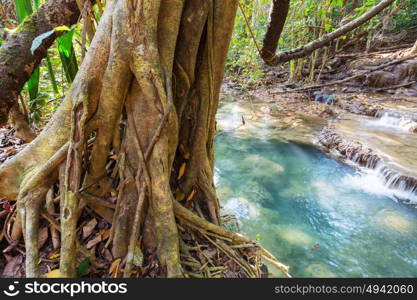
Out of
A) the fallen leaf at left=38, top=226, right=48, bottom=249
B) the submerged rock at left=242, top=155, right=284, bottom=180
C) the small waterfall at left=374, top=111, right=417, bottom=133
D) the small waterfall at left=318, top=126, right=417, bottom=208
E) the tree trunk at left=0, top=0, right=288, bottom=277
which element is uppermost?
the tree trunk at left=0, top=0, right=288, bottom=277

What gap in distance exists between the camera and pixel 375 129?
6367 mm

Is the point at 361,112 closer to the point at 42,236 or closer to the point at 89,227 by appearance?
the point at 89,227

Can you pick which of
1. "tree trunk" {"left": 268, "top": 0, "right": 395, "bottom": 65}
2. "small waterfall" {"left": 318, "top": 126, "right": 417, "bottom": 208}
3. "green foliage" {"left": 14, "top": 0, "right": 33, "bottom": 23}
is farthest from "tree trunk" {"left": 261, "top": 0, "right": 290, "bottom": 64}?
"small waterfall" {"left": 318, "top": 126, "right": 417, "bottom": 208}

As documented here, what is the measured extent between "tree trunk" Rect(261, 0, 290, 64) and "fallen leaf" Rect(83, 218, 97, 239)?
5.96 ft

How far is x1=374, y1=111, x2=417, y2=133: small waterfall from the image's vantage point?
240 inches

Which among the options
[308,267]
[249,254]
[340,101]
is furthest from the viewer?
[340,101]

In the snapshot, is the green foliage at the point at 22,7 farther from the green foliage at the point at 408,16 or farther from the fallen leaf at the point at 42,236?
the green foliage at the point at 408,16

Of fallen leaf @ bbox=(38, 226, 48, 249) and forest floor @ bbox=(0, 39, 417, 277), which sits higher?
fallen leaf @ bbox=(38, 226, 48, 249)

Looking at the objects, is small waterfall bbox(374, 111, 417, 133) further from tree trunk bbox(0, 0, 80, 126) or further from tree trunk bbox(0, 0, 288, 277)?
tree trunk bbox(0, 0, 80, 126)

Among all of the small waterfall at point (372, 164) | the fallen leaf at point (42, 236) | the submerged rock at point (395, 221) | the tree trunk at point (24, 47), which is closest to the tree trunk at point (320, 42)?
the tree trunk at point (24, 47)

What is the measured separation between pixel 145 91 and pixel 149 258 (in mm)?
1025

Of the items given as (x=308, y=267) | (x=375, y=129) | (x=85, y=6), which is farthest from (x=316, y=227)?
(x=375, y=129)

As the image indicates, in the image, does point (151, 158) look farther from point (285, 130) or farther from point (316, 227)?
point (285, 130)

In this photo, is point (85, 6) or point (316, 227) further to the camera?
point (316, 227)
